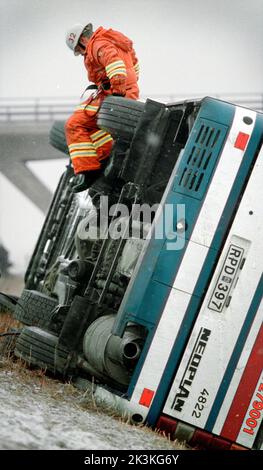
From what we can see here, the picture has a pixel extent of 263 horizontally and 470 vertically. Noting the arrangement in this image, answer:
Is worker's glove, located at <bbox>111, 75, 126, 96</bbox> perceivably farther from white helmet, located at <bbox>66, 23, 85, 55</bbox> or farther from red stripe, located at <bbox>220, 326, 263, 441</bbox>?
red stripe, located at <bbox>220, 326, 263, 441</bbox>

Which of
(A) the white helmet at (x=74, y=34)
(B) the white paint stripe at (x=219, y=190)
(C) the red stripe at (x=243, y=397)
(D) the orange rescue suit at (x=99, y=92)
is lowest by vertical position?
(C) the red stripe at (x=243, y=397)

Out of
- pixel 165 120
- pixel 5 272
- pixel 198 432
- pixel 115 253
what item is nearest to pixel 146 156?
pixel 165 120

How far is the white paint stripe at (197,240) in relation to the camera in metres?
3.53

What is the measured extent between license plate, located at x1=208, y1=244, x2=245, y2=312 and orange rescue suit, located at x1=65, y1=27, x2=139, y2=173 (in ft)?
5.02

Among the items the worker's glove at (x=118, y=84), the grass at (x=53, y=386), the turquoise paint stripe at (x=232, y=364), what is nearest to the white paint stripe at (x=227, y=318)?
the turquoise paint stripe at (x=232, y=364)

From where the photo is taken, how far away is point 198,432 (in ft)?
11.5

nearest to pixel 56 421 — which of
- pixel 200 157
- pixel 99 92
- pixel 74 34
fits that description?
pixel 200 157

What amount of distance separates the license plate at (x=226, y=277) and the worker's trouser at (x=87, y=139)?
5.02 feet

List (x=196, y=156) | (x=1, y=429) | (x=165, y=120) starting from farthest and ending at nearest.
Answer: (x=165, y=120)
(x=196, y=156)
(x=1, y=429)

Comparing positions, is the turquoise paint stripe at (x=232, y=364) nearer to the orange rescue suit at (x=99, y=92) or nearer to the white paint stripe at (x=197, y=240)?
the white paint stripe at (x=197, y=240)

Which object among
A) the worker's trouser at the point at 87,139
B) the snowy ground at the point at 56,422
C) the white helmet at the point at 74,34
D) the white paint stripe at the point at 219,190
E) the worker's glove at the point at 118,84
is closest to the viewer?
the snowy ground at the point at 56,422

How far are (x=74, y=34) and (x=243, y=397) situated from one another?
9.83 ft

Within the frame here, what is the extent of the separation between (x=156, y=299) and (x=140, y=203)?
0.96 m

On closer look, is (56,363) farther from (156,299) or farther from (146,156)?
(146,156)
